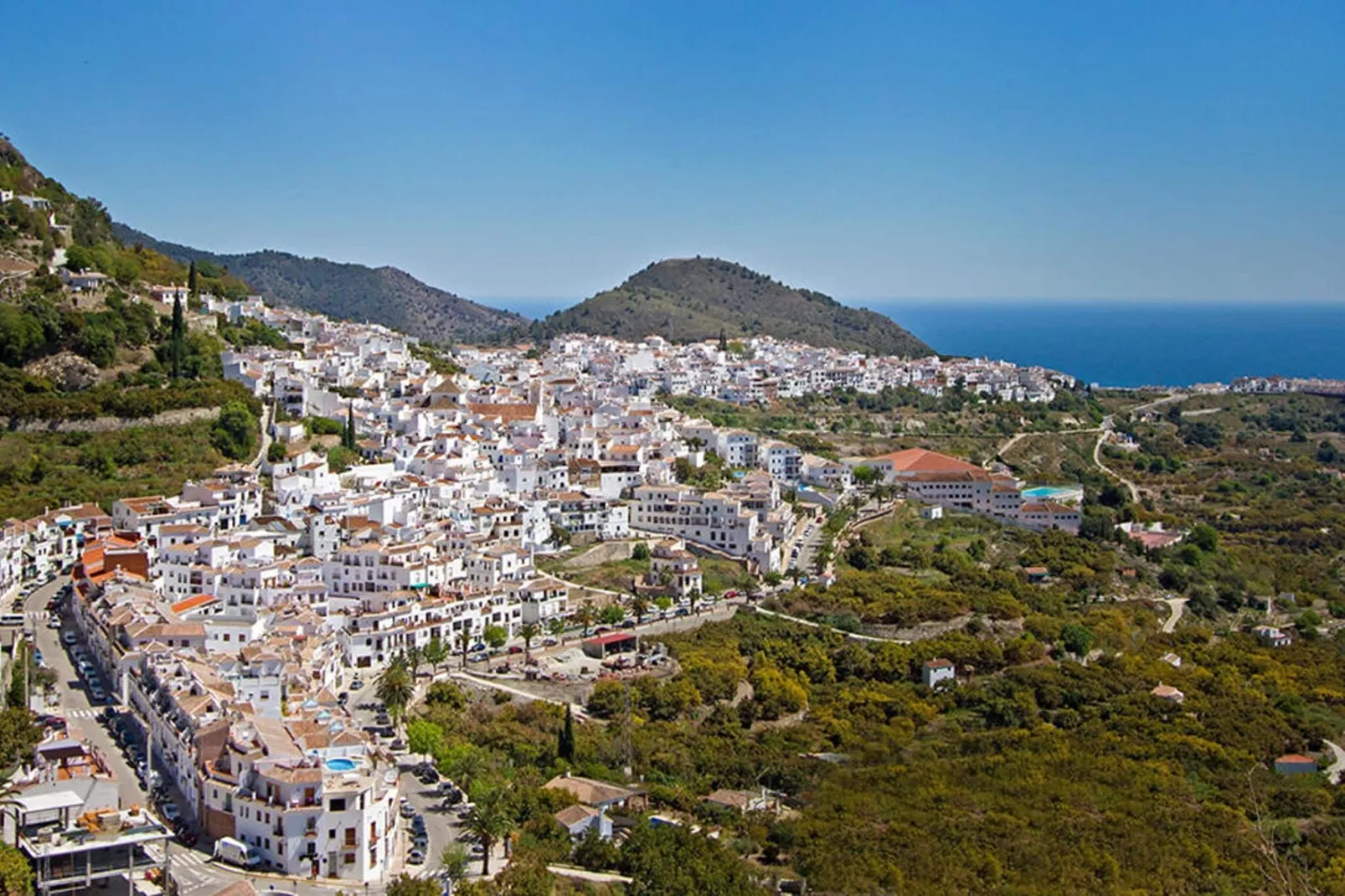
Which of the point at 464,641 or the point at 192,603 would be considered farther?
the point at 464,641

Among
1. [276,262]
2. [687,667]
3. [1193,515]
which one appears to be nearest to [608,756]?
[687,667]

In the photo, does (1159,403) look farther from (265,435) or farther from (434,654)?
(434,654)

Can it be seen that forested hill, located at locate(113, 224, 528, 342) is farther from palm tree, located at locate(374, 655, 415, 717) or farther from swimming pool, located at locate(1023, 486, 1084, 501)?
palm tree, located at locate(374, 655, 415, 717)

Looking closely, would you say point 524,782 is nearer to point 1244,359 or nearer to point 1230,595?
point 1230,595

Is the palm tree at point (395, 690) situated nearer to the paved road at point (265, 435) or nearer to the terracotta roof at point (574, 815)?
the terracotta roof at point (574, 815)

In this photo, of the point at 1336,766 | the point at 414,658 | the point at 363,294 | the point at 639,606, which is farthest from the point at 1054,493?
the point at 363,294

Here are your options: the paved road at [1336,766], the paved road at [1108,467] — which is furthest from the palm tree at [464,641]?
the paved road at [1108,467]
